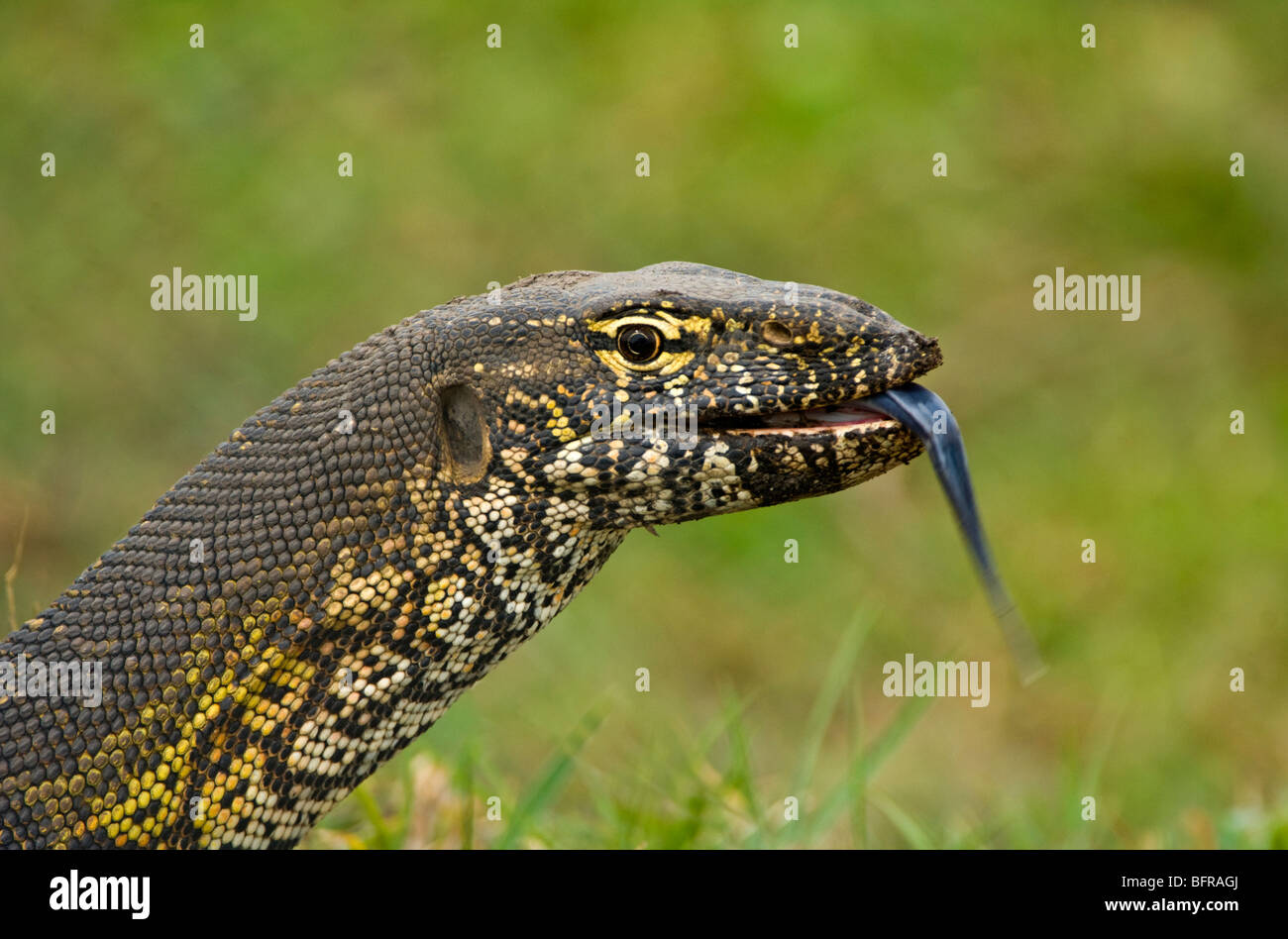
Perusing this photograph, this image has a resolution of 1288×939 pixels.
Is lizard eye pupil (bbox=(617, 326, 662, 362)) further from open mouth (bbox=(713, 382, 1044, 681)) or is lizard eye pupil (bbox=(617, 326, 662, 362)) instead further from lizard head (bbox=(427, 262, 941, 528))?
open mouth (bbox=(713, 382, 1044, 681))

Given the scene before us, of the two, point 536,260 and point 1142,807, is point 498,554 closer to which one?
point 1142,807

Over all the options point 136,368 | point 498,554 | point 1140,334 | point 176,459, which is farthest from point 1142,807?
point 136,368

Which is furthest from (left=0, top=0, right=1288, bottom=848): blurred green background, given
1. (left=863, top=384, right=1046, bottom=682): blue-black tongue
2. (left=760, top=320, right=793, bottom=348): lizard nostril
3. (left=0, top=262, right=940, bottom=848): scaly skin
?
(left=760, top=320, right=793, bottom=348): lizard nostril

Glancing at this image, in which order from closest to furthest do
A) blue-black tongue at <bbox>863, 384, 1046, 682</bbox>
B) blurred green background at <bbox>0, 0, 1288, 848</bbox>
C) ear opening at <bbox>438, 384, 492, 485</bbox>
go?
1. blue-black tongue at <bbox>863, 384, 1046, 682</bbox>
2. ear opening at <bbox>438, 384, 492, 485</bbox>
3. blurred green background at <bbox>0, 0, 1288, 848</bbox>

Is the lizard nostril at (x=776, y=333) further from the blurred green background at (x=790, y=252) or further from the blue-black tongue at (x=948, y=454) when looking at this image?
the blurred green background at (x=790, y=252)

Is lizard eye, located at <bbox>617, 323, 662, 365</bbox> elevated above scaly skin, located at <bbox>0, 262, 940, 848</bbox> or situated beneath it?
elevated above

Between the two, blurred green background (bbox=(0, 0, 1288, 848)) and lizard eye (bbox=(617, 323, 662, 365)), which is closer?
lizard eye (bbox=(617, 323, 662, 365))
